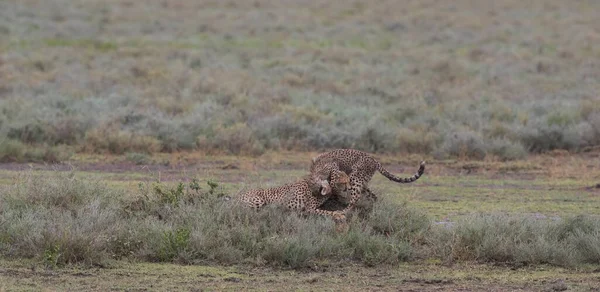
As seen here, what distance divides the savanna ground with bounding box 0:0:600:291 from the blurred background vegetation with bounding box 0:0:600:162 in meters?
0.09

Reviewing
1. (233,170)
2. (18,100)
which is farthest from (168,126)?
(18,100)

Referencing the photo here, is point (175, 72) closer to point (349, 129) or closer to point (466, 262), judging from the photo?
point (349, 129)

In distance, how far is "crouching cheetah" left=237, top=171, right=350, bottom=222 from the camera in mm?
11977

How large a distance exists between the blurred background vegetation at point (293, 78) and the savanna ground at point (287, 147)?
0.09 m

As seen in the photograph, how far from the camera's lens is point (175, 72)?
31656 mm

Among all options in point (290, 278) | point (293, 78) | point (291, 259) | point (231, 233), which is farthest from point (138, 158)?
point (293, 78)

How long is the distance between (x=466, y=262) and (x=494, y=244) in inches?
15.1

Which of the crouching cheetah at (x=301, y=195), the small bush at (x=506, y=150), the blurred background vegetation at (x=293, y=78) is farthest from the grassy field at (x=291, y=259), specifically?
the blurred background vegetation at (x=293, y=78)

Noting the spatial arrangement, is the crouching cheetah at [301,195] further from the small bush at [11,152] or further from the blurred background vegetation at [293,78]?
the small bush at [11,152]

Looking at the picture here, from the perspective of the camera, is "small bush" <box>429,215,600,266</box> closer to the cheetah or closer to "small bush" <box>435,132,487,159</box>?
the cheetah

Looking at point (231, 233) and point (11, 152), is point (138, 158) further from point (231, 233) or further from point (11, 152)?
point (231, 233)

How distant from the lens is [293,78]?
31219 mm

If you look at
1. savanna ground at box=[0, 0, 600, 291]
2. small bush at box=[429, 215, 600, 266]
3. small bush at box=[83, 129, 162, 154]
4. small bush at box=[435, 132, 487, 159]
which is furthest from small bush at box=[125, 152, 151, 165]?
small bush at box=[429, 215, 600, 266]

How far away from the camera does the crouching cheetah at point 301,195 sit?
11977mm
